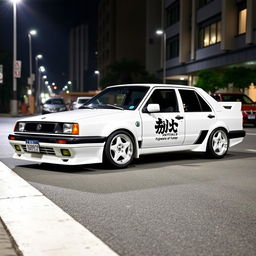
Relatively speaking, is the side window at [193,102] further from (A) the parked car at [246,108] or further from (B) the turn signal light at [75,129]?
(A) the parked car at [246,108]

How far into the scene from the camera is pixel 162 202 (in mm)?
6020

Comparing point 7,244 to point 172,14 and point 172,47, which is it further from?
point 172,14

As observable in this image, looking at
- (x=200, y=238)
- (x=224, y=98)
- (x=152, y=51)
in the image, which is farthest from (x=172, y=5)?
(x=200, y=238)

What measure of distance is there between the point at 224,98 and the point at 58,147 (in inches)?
707

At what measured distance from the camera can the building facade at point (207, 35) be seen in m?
39.3

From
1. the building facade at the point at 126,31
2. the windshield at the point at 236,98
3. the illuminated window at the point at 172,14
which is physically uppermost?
the building facade at the point at 126,31

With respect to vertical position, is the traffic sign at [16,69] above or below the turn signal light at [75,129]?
above

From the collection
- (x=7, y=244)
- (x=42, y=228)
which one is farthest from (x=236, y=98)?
(x=7, y=244)

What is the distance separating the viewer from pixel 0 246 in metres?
4.13

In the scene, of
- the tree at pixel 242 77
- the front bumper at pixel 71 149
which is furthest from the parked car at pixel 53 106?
the front bumper at pixel 71 149

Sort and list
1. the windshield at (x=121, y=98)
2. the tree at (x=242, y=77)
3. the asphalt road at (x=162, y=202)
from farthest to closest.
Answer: the tree at (x=242, y=77) < the windshield at (x=121, y=98) < the asphalt road at (x=162, y=202)

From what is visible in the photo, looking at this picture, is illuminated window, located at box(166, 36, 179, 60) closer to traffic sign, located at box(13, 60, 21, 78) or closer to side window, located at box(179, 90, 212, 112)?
traffic sign, located at box(13, 60, 21, 78)

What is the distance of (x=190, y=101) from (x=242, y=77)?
1057 inches

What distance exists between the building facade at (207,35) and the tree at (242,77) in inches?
89.1
